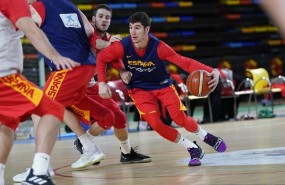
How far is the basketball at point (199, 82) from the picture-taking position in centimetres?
626

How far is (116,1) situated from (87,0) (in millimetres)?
1267

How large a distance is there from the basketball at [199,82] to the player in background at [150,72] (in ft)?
0.19

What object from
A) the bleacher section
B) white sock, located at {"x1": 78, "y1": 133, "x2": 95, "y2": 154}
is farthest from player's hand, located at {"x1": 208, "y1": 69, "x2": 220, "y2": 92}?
the bleacher section

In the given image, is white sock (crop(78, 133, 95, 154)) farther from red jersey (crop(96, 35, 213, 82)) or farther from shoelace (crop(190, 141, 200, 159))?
shoelace (crop(190, 141, 200, 159))

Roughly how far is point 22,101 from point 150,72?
7.56ft

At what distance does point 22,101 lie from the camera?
4.40 meters

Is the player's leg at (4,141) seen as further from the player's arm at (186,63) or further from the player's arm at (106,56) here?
the player's arm at (186,63)

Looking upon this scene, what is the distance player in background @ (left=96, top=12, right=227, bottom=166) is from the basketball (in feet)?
0.19

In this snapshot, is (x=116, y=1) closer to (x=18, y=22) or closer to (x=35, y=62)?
(x=35, y=62)

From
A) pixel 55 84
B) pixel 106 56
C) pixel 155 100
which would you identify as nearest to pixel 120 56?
pixel 106 56

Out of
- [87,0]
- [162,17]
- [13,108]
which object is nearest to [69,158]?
[13,108]

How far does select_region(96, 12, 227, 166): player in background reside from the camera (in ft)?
21.0

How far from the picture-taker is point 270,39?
22.5 meters

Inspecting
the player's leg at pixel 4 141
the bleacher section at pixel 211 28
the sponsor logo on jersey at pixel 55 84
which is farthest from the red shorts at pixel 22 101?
the bleacher section at pixel 211 28
